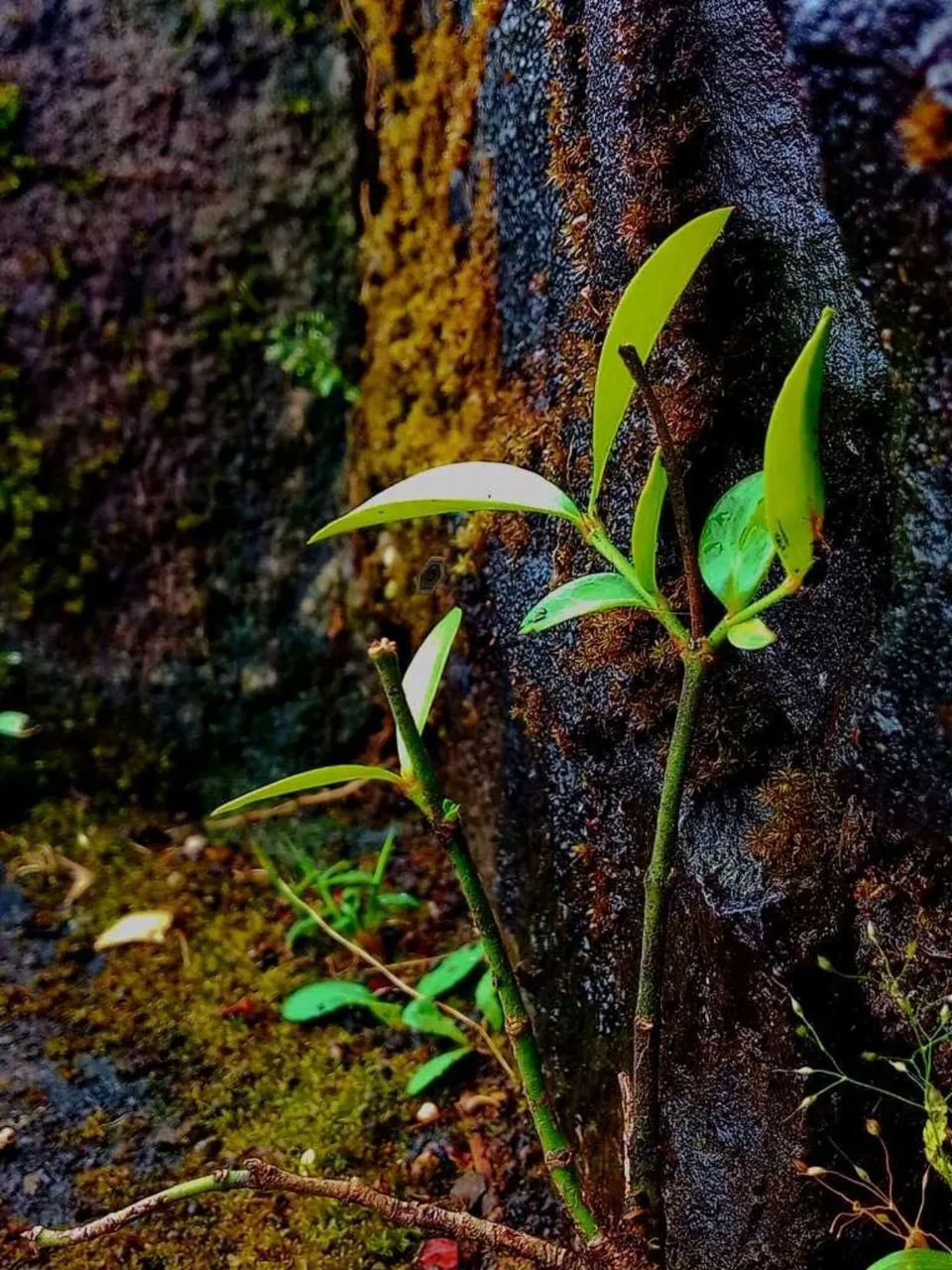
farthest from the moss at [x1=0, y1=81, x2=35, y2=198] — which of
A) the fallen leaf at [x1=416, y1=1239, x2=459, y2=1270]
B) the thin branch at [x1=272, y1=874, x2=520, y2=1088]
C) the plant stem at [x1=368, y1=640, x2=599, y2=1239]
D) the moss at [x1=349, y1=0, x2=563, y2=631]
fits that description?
the fallen leaf at [x1=416, y1=1239, x2=459, y2=1270]

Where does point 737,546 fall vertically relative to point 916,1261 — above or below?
above

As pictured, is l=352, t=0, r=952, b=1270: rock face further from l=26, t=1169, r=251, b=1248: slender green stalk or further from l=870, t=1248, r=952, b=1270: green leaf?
l=26, t=1169, r=251, b=1248: slender green stalk

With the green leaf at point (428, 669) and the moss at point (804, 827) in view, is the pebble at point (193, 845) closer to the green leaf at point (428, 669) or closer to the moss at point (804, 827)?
the green leaf at point (428, 669)

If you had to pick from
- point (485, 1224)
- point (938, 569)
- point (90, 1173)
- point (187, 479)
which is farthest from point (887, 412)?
point (187, 479)

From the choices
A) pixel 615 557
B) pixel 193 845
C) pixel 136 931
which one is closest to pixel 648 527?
pixel 615 557

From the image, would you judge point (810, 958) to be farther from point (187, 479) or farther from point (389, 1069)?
point (187, 479)

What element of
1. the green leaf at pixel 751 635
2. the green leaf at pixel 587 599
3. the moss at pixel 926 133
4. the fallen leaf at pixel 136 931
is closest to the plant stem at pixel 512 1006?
the green leaf at pixel 587 599

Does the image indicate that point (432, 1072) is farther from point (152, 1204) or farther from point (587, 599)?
point (587, 599)
